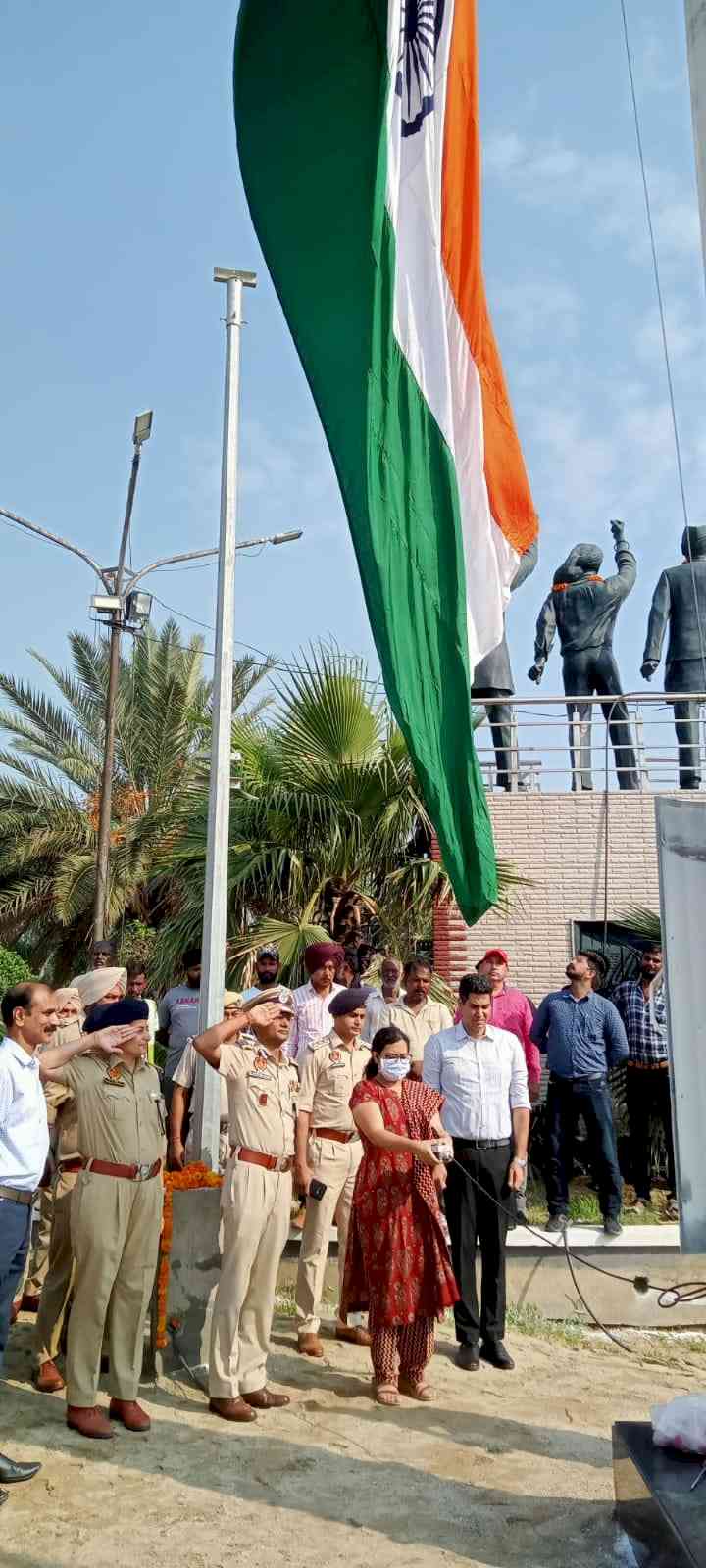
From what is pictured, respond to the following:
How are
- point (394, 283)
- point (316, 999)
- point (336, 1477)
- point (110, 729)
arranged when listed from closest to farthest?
1. point (394, 283)
2. point (336, 1477)
3. point (316, 999)
4. point (110, 729)

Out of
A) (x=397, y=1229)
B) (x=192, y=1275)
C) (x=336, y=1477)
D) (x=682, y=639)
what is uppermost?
(x=682, y=639)

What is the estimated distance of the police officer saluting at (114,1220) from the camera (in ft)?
17.9

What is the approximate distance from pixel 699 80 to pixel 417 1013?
5781 mm

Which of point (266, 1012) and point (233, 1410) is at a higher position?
point (266, 1012)

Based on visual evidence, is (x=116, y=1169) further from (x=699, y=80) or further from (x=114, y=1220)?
(x=699, y=80)

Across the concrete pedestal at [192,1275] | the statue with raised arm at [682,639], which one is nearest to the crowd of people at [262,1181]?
the concrete pedestal at [192,1275]

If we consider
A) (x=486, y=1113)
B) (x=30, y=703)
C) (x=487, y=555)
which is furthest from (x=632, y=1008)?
(x=30, y=703)

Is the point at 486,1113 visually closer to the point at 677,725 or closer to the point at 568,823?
the point at 568,823

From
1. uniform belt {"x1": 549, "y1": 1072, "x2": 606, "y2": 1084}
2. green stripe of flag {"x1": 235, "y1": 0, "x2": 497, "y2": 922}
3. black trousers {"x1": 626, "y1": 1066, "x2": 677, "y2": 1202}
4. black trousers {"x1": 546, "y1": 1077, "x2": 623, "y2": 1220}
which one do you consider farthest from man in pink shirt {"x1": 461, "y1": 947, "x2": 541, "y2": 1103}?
green stripe of flag {"x1": 235, "y1": 0, "x2": 497, "y2": 922}

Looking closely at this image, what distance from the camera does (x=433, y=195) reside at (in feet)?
15.9

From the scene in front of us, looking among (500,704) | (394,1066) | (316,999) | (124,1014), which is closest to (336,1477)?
(394,1066)

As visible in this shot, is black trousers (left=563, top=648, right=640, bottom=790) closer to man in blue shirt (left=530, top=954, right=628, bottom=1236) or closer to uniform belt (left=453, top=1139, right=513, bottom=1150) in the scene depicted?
man in blue shirt (left=530, top=954, right=628, bottom=1236)

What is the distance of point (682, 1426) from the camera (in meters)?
4.30

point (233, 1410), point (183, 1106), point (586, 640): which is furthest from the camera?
point (586, 640)
